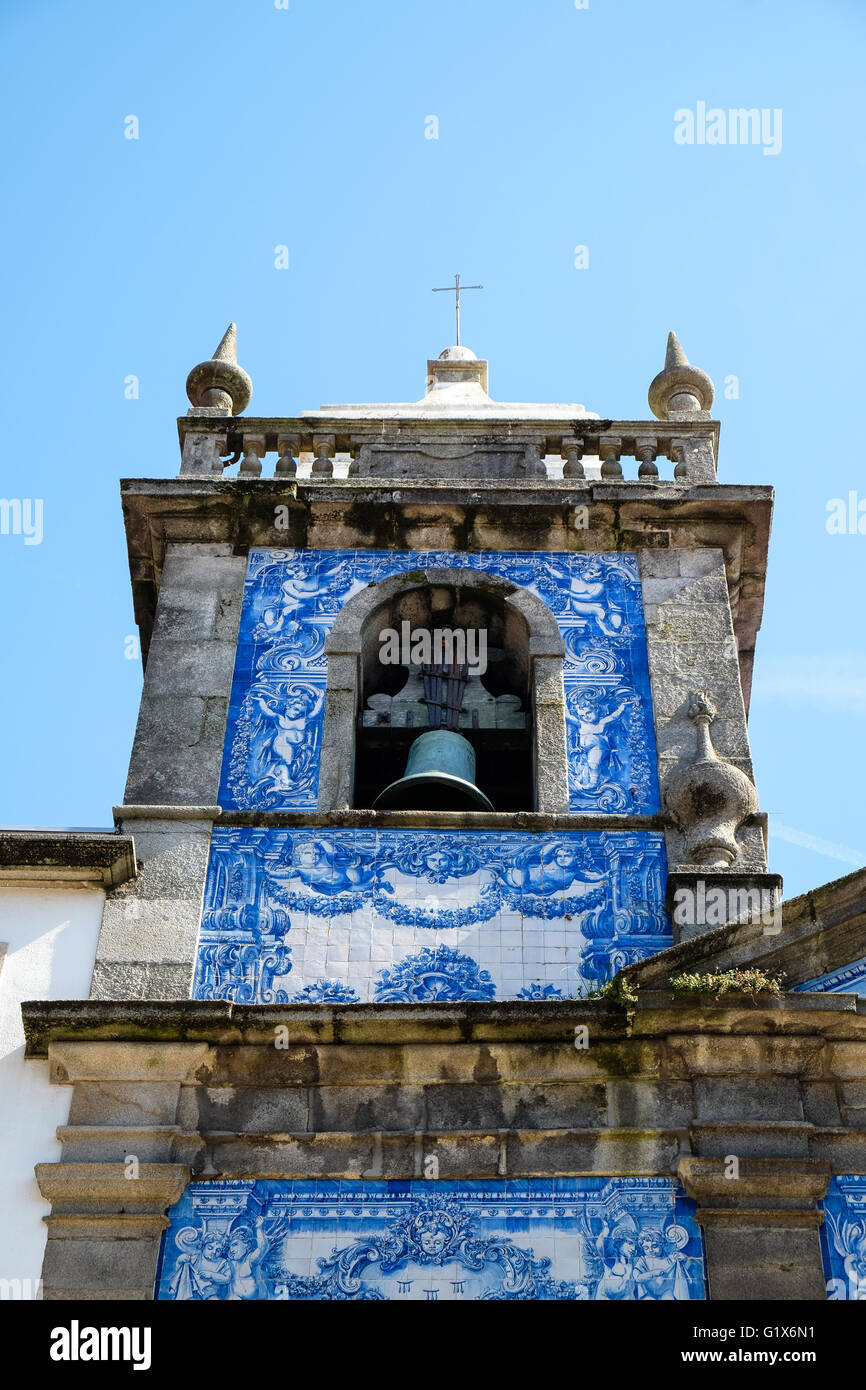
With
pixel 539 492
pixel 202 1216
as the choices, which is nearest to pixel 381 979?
pixel 202 1216

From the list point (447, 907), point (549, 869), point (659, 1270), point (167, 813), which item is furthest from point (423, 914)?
point (659, 1270)

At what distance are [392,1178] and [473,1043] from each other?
734 mm

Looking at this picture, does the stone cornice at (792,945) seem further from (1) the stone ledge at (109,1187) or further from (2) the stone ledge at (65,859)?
(2) the stone ledge at (65,859)

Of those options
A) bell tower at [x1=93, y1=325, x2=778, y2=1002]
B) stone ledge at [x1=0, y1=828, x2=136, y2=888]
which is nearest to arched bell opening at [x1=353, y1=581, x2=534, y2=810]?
bell tower at [x1=93, y1=325, x2=778, y2=1002]

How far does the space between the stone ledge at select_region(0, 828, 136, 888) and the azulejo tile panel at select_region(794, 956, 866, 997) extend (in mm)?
3472

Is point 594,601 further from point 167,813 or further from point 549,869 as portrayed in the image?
point 167,813

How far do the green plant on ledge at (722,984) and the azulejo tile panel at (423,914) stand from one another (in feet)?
2.42

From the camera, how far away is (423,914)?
10852mm

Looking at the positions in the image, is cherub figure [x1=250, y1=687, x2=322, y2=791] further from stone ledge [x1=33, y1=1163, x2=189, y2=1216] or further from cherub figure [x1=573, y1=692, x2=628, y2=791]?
stone ledge [x1=33, y1=1163, x2=189, y2=1216]

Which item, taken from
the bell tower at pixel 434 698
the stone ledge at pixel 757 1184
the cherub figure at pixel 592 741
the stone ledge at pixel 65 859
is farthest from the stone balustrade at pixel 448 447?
the stone ledge at pixel 757 1184

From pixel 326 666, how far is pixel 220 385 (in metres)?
3.18

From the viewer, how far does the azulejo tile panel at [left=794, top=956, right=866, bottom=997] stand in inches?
396

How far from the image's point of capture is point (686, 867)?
1096 cm

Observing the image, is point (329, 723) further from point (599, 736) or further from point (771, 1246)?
point (771, 1246)
